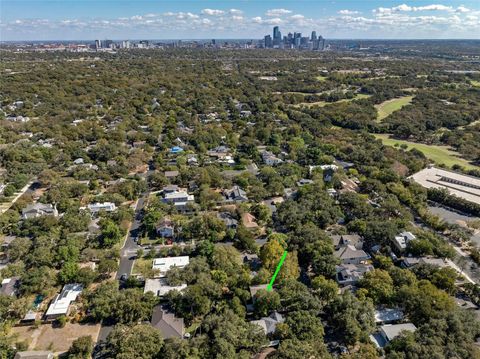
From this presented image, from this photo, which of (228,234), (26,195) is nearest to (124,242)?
(228,234)

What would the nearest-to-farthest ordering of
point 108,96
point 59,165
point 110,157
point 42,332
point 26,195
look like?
point 42,332 → point 26,195 → point 59,165 → point 110,157 → point 108,96

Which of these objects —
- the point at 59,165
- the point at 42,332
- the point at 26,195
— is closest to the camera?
the point at 42,332

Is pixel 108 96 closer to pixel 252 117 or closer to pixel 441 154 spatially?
pixel 252 117

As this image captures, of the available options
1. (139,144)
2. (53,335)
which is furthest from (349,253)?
(139,144)

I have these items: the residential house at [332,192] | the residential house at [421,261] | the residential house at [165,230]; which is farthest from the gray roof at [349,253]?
the residential house at [165,230]

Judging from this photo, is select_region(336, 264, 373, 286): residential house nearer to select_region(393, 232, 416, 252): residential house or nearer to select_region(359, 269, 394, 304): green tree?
select_region(359, 269, 394, 304): green tree

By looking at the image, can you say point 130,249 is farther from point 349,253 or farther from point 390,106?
point 390,106

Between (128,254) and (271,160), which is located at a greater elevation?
(271,160)
